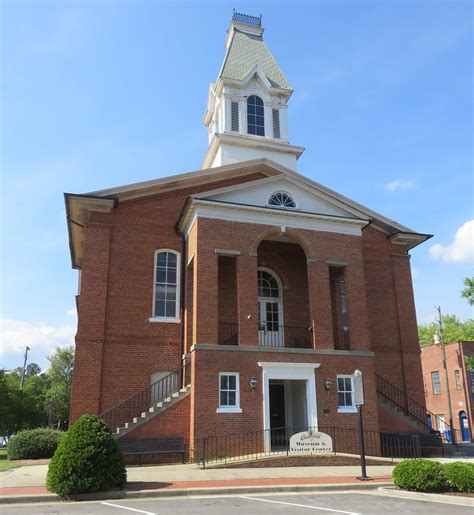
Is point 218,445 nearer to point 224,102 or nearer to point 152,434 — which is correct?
point 152,434

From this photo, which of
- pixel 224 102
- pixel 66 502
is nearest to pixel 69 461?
pixel 66 502

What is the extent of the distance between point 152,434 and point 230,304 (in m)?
6.55

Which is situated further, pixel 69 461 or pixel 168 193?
pixel 168 193

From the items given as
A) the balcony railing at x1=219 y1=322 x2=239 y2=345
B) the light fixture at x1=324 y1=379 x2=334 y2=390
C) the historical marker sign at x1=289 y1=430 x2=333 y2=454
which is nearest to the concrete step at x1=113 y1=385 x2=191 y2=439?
the balcony railing at x1=219 y1=322 x2=239 y2=345

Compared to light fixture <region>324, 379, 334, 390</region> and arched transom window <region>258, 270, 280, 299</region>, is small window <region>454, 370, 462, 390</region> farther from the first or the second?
light fixture <region>324, 379, 334, 390</region>

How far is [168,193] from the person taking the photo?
22.4 m

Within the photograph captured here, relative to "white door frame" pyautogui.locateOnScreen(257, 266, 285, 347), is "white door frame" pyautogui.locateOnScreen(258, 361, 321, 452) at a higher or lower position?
lower

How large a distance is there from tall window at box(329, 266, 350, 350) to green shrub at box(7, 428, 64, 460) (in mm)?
12350

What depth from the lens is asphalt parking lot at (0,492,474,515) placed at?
9664mm

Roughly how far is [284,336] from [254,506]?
38.8 feet

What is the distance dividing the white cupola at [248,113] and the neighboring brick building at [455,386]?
975 inches

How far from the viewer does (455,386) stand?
43.1 meters

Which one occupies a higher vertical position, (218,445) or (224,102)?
(224,102)

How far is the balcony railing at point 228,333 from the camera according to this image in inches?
809
